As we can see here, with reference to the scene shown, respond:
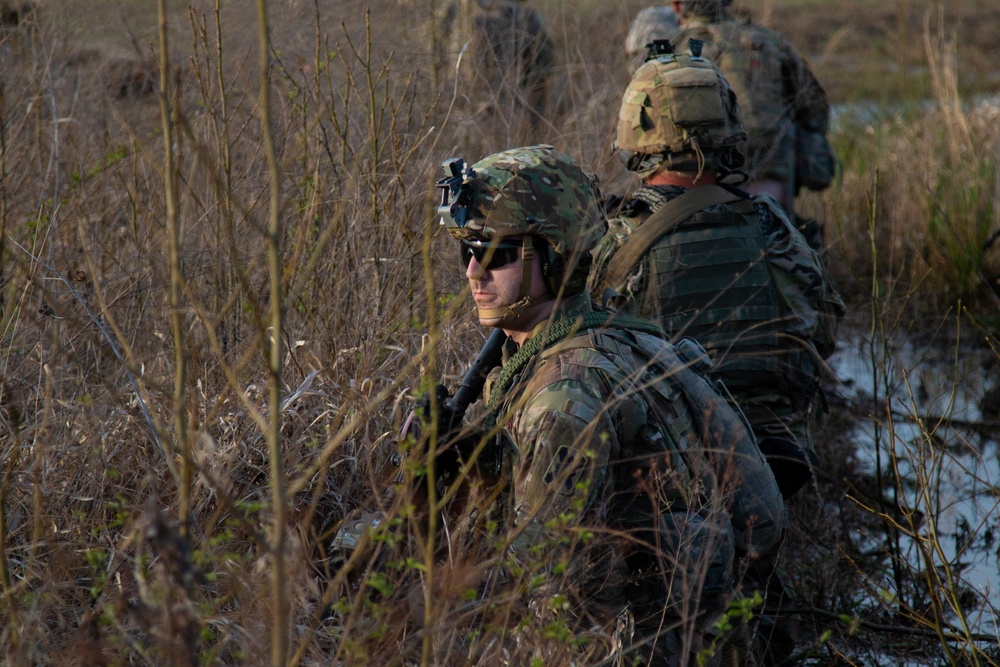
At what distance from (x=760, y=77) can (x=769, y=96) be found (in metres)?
0.11

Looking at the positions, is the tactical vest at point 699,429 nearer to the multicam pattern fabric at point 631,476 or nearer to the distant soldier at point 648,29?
the multicam pattern fabric at point 631,476

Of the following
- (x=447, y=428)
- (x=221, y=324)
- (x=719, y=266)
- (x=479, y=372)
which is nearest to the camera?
(x=447, y=428)

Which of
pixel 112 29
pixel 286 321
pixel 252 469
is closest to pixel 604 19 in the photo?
pixel 112 29

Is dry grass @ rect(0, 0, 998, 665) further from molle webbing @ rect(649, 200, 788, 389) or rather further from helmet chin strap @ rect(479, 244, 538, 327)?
molle webbing @ rect(649, 200, 788, 389)

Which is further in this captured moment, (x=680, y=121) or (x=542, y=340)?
(x=680, y=121)

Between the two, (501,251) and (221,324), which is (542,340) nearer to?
(501,251)

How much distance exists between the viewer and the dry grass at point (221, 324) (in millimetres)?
2074

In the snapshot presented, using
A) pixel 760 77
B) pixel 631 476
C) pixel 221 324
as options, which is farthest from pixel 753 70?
pixel 631 476

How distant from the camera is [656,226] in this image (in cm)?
354

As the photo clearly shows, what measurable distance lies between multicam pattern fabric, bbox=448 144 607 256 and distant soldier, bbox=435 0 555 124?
214 cm

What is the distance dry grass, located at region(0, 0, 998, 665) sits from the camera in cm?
207

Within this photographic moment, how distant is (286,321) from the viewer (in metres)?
3.65

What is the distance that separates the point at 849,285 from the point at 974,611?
3.60 m

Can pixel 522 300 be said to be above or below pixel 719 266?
above
